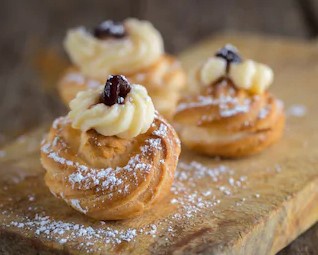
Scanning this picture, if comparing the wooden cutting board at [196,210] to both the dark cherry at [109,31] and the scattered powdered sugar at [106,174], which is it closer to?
the scattered powdered sugar at [106,174]

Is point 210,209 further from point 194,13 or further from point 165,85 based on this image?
point 194,13

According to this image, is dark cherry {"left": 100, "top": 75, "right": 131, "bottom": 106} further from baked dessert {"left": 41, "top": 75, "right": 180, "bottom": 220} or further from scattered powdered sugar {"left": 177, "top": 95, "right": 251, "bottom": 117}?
scattered powdered sugar {"left": 177, "top": 95, "right": 251, "bottom": 117}

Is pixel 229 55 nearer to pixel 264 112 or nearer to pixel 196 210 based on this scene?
pixel 264 112

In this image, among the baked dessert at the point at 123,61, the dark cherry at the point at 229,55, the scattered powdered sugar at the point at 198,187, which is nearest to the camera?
the scattered powdered sugar at the point at 198,187

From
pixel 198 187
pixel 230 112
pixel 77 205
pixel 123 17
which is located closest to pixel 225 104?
pixel 230 112

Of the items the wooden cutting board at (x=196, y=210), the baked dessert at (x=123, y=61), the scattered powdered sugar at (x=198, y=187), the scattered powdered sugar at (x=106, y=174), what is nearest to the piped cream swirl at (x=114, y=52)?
the baked dessert at (x=123, y=61)

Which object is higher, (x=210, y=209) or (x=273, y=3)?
(x=210, y=209)

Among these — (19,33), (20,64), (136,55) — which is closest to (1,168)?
(136,55)
